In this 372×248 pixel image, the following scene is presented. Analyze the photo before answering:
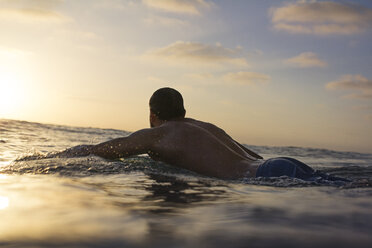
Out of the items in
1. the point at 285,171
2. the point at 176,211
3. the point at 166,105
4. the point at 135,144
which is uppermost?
the point at 166,105

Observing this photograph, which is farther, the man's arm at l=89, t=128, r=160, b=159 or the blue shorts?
the man's arm at l=89, t=128, r=160, b=159

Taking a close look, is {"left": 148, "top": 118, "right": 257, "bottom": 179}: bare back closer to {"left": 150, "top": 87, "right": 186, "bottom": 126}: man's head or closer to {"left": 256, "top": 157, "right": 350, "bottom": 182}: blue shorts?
{"left": 256, "top": 157, "right": 350, "bottom": 182}: blue shorts

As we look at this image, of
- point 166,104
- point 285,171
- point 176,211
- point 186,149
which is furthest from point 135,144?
point 176,211

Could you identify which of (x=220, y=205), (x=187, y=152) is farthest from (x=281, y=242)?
(x=187, y=152)

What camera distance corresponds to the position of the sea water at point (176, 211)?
134 centimetres

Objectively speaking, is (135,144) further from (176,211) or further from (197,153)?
(176,211)

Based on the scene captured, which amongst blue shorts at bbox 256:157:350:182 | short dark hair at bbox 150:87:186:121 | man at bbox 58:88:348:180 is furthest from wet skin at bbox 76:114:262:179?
short dark hair at bbox 150:87:186:121

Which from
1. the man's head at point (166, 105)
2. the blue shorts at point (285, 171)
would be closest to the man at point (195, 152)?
the blue shorts at point (285, 171)

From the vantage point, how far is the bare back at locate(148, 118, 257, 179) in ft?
11.8

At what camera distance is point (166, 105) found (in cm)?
404

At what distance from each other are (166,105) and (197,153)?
29.6 inches

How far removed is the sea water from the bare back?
0.88 ft

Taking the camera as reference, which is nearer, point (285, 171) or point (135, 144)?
point (285, 171)

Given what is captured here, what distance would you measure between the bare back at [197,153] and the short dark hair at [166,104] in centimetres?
31
